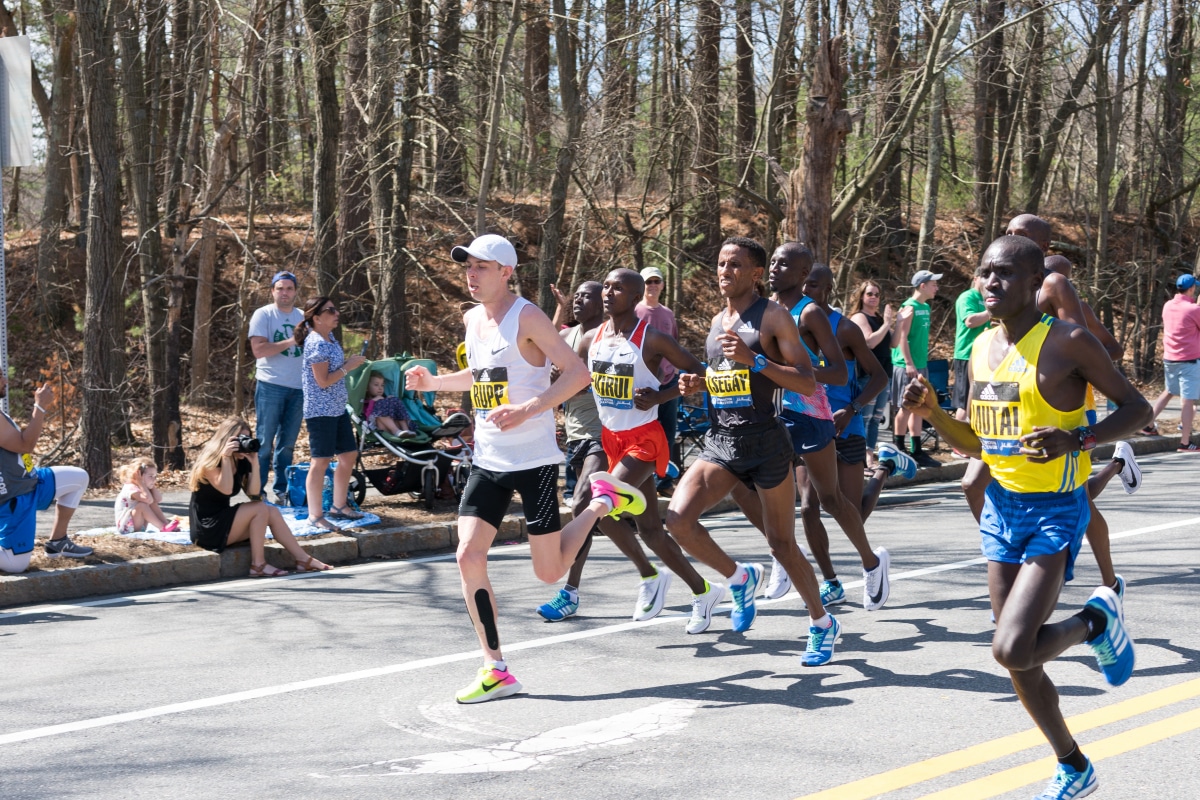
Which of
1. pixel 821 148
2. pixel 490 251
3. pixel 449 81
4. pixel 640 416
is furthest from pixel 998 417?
pixel 449 81

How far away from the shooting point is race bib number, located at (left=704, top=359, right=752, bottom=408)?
6.27 metres

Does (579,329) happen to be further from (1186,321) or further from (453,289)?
(453,289)

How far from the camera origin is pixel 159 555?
29.5 feet

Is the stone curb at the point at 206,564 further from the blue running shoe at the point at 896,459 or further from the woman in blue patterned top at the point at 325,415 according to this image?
the blue running shoe at the point at 896,459

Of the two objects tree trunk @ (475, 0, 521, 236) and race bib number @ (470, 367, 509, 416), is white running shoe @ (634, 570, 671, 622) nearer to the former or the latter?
race bib number @ (470, 367, 509, 416)

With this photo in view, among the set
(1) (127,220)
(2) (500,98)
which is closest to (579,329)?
(2) (500,98)

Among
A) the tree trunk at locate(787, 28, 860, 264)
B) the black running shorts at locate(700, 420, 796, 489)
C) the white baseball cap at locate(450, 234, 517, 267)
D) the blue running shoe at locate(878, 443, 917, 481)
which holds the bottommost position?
the blue running shoe at locate(878, 443, 917, 481)

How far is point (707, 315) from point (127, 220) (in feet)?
37.9

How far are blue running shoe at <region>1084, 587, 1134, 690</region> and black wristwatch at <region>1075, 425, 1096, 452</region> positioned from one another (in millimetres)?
498

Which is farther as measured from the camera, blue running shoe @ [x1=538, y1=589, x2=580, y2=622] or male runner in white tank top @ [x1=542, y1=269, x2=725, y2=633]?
blue running shoe @ [x1=538, y1=589, x2=580, y2=622]

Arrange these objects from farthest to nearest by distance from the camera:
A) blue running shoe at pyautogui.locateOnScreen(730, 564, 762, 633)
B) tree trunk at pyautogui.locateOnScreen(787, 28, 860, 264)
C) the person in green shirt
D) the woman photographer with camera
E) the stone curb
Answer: tree trunk at pyautogui.locateOnScreen(787, 28, 860, 264), the person in green shirt, the woman photographer with camera, the stone curb, blue running shoe at pyautogui.locateOnScreen(730, 564, 762, 633)

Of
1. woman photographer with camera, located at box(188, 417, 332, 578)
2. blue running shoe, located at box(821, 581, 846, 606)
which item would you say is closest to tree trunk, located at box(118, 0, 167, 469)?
woman photographer with camera, located at box(188, 417, 332, 578)

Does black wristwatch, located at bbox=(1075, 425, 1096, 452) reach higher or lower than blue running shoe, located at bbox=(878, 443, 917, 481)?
higher

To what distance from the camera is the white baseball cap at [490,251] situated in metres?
5.70
